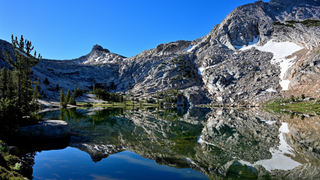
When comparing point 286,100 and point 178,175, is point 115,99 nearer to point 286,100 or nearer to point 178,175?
point 286,100

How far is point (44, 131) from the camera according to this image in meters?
17.4

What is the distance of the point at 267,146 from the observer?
54.3 feet

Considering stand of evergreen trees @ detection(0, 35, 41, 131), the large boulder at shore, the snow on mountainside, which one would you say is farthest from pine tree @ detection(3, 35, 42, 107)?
the snow on mountainside

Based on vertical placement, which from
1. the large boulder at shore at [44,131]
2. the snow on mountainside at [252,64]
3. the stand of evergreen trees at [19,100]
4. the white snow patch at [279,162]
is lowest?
the white snow patch at [279,162]

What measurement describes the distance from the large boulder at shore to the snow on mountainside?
113m

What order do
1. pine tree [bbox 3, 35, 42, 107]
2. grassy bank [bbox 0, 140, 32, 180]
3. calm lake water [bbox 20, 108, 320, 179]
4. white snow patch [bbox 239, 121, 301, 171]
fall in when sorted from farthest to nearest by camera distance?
1. pine tree [bbox 3, 35, 42, 107]
2. white snow patch [bbox 239, 121, 301, 171]
3. calm lake water [bbox 20, 108, 320, 179]
4. grassy bank [bbox 0, 140, 32, 180]

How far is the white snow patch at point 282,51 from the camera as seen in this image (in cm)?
12071

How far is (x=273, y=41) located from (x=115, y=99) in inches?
6796

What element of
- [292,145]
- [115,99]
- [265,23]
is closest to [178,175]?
[292,145]

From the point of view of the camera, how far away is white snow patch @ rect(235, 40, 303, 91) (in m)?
121

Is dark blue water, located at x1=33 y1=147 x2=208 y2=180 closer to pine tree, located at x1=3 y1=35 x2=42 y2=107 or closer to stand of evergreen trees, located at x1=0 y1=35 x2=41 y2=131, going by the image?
stand of evergreen trees, located at x1=0 y1=35 x2=41 y2=131

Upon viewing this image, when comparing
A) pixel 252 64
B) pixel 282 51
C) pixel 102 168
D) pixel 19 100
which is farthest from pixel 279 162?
pixel 282 51

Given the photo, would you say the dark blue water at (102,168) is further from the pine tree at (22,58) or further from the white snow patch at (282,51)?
the white snow patch at (282,51)

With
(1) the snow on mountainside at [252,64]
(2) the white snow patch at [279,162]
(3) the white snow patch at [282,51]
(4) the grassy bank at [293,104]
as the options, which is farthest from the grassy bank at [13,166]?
(3) the white snow patch at [282,51]
